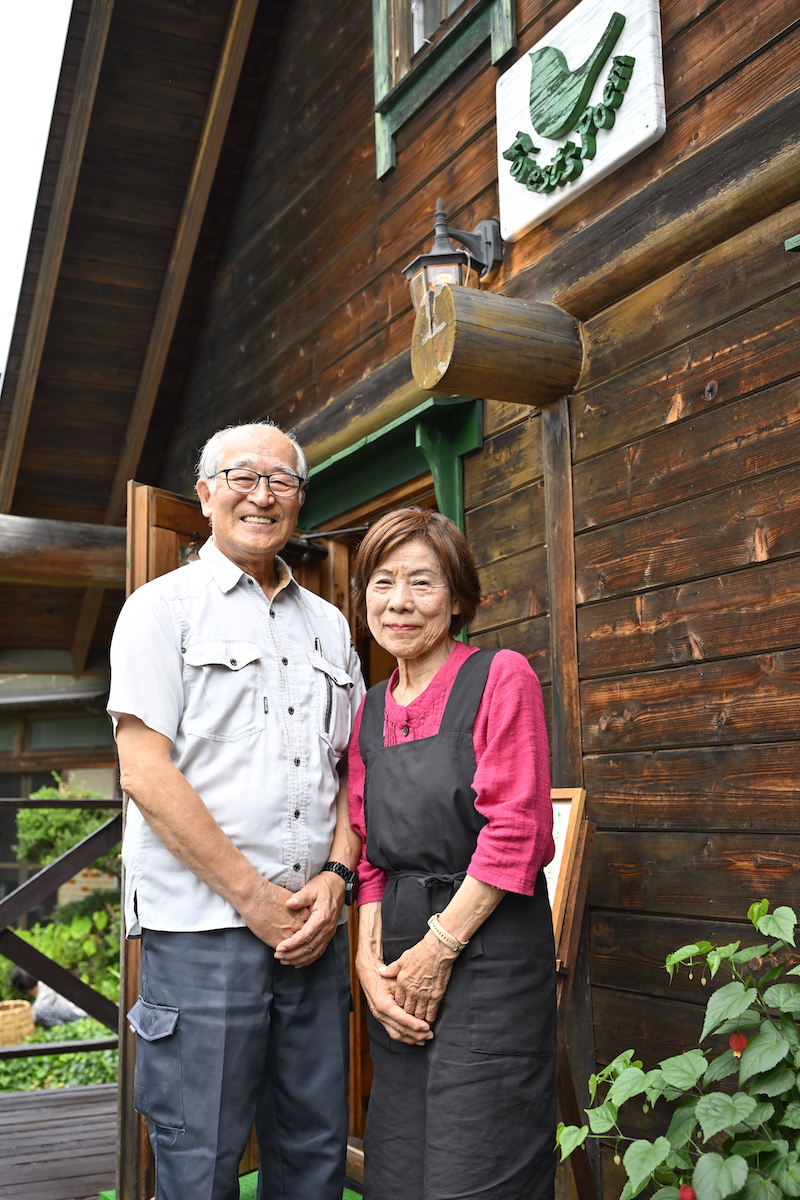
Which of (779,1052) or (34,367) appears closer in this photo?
(779,1052)

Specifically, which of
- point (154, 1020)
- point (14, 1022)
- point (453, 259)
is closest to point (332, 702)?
point (154, 1020)

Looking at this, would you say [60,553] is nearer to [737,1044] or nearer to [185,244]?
[185,244]

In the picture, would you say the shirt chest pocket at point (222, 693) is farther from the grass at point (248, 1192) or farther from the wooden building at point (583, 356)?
the grass at point (248, 1192)

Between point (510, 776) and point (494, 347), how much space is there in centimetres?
122

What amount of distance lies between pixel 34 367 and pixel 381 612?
4.34 meters

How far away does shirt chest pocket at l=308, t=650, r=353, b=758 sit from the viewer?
215 centimetres

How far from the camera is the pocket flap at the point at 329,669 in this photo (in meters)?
2.19

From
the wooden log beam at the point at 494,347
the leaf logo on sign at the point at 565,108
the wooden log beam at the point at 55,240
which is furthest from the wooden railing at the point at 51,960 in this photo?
the leaf logo on sign at the point at 565,108

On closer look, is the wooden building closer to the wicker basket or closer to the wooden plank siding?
the wooden plank siding

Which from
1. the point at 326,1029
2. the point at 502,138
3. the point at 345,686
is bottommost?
the point at 326,1029

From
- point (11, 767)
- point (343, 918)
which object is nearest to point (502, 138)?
point (343, 918)

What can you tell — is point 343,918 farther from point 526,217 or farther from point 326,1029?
point 526,217

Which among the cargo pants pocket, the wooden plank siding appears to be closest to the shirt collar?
the cargo pants pocket

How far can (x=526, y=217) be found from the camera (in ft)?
9.79
